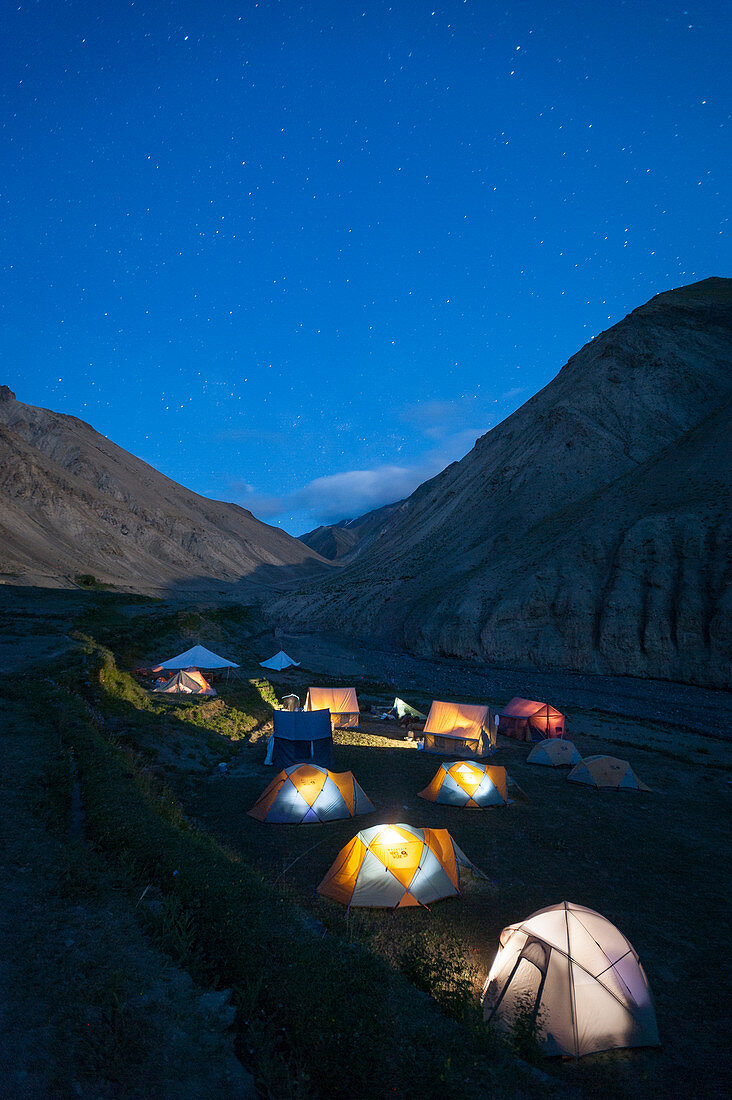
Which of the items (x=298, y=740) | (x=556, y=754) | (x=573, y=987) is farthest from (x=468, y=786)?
(x=573, y=987)

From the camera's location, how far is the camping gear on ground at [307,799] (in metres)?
15.8

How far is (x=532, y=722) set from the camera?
27.7m

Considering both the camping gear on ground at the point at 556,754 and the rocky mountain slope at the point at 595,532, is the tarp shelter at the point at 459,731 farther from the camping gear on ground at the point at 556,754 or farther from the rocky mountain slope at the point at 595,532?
the rocky mountain slope at the point at 595,532

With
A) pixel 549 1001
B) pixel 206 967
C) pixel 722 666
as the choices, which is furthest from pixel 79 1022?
pixel 722 666

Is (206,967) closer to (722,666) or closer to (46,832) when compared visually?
(46,832)

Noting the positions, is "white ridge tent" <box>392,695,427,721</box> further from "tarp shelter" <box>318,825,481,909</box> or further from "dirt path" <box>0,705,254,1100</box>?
"dirt path" <box>0,705,254,1100</box>

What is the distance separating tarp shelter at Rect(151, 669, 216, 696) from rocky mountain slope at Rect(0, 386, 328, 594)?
4547 cm

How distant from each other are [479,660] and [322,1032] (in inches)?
1917

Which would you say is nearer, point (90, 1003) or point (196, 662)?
point (90, 1003)

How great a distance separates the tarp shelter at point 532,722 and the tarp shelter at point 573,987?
20082mm

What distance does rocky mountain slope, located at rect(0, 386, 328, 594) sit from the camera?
91.8 metres

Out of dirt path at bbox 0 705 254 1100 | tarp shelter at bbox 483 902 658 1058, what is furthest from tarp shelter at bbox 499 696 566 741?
dirt path at bbox 0 705 254 1100

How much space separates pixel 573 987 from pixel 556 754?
16.7m

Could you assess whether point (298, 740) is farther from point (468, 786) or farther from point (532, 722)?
point (532, 722)
